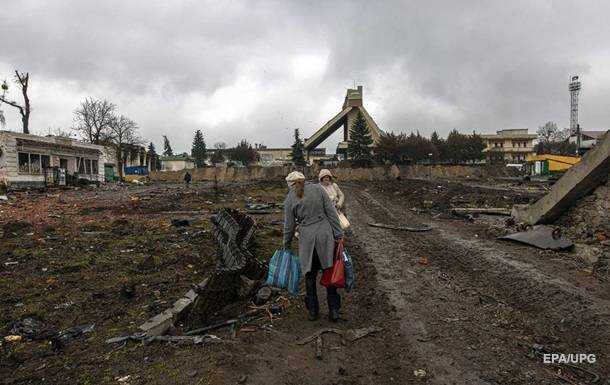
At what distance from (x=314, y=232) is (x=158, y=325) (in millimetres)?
1858

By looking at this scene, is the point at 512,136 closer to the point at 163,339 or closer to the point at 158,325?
the point at 158,325

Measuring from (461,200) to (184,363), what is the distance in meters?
16.0

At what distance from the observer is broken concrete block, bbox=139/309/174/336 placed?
13.2 ft

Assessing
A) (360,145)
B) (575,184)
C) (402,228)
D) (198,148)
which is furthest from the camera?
(198,148)

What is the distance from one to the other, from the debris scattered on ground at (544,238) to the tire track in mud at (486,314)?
99 centimetres

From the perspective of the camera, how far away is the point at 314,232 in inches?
171

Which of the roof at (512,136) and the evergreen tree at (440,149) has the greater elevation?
the roof at (512,136)

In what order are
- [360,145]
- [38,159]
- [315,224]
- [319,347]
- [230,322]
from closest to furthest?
[319,347] → [230,322] → [315,224] → [38,159] → [360,145]

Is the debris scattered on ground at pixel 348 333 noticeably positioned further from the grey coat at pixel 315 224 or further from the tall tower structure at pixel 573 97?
the tall tower structure at pixel 573 97

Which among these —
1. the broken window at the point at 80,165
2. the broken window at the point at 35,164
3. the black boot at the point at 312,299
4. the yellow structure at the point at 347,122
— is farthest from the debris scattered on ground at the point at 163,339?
the yellow structure at the point at 347,122

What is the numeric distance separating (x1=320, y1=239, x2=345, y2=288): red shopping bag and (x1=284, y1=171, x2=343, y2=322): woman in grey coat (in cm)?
7

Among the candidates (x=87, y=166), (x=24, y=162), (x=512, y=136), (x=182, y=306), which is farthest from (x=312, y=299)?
(x=512, y=136)

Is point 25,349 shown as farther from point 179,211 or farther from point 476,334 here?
A: point 179,211

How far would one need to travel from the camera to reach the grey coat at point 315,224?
4.33 metres
